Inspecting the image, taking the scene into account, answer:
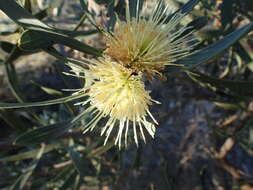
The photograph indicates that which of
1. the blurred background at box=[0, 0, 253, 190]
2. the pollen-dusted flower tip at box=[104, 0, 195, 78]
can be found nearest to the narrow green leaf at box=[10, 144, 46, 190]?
the blurred background at box=[0, 0, 253, 190]

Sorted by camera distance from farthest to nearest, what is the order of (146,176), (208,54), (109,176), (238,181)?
(146,176)
(109,176)
(238,181)
(208,54)

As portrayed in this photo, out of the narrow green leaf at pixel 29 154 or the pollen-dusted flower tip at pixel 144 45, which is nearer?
the pollen-dusted flower tip at pixel 144 45

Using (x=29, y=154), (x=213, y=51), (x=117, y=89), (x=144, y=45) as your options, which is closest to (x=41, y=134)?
(x=117, y=89)

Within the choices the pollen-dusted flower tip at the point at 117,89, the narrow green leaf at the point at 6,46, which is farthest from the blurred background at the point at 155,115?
the pollen-dusted flower tip at the point at 117,89

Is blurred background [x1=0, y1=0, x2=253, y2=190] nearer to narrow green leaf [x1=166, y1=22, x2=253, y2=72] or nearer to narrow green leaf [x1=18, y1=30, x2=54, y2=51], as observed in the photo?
narrow green leaf [x1=18, y1=30, x2=54, y2=51]

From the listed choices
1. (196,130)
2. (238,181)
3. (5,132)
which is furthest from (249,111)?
(5,132)

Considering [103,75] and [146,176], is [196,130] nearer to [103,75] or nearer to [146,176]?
[146,176]

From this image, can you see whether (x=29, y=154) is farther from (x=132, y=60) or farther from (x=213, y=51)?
(x=213, y=51)

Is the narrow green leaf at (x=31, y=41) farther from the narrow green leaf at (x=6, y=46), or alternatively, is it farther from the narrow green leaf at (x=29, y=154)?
the narrow green leaf at (x=29, y=154)
